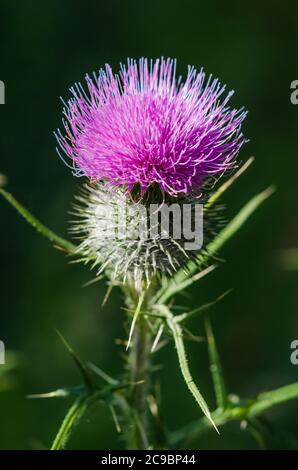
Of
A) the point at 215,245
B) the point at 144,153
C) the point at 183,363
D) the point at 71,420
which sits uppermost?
the point at 144,153

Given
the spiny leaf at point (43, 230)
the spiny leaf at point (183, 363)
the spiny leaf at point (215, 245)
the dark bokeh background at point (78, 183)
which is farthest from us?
the dark bokeh background at point (78, 183)

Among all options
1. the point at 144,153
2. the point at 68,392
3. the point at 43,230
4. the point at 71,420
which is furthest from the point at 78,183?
the point at 71,420

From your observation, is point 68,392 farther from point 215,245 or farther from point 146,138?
point 146,138

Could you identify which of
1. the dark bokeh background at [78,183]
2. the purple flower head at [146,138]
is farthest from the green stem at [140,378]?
the dark bokeh background at [78,183]

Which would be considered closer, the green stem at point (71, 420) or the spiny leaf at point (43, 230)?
the green stem at point (71, 420)

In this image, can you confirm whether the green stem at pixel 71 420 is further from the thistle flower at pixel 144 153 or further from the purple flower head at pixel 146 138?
the purple flower head at pixel 146 138

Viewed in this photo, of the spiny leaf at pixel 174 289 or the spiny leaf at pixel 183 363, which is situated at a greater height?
the spiny leaf at pixel 174 289

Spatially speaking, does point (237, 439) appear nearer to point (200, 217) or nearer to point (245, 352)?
point (245, 352)

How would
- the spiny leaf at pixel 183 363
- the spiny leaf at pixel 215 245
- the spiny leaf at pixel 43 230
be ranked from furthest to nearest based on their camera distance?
the spiny leaf at pixel 215 245 < the spiny leaf at pixel 43 230 < the spiny leaf at pixel 183 363
